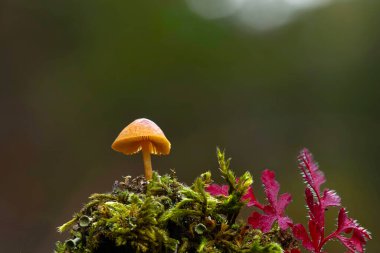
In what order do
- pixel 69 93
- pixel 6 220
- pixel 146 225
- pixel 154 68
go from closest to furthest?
pixel 146 225 → pixel 6 220 → pixel 69 93 → pixel 154 68

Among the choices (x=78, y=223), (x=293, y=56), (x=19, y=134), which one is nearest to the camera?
(x=78, y=223)

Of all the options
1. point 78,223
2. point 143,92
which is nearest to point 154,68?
point 143,92

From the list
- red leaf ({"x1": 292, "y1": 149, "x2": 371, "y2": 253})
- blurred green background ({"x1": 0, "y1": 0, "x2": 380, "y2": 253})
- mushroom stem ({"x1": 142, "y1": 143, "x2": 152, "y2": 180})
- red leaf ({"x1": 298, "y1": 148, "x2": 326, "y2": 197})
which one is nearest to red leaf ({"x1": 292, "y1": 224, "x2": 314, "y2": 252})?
red leaf ({"x1": 292, "y1": 149, "x2": 371, "y2": 253})

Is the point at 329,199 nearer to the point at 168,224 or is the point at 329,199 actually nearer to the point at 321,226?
the point at 321,226

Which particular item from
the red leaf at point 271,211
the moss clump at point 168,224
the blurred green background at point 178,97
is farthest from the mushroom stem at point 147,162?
the blurred green background at point 178,97

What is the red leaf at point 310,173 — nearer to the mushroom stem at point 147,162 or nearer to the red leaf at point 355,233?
the red leaf at point 355,233

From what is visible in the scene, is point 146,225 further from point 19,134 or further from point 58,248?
point 19,134

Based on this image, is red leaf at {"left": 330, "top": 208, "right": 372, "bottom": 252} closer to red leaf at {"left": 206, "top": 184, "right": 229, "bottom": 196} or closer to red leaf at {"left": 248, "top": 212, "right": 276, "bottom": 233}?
red leaf at {"left": 248, "top": 212, "right": 276, "bottom": 233}
